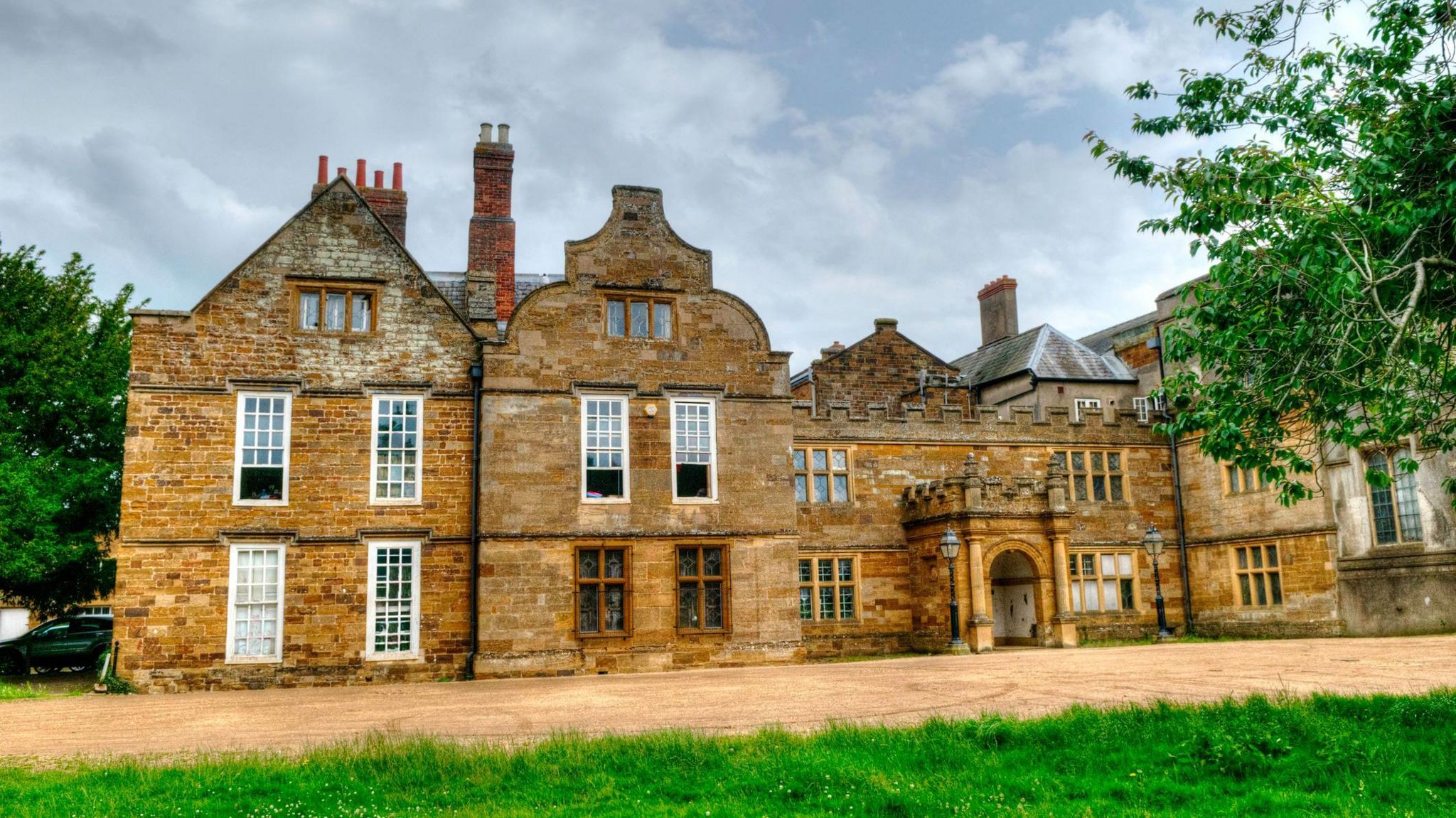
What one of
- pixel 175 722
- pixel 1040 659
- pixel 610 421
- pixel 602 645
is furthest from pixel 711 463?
pixel 175 722

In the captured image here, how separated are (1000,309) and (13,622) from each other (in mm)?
40886

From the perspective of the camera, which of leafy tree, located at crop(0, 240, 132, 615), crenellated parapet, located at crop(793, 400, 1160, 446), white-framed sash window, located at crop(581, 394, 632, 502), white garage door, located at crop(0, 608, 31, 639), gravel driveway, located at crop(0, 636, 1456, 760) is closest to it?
gravel driveway, located at crop(0, 636, 1456, 760)

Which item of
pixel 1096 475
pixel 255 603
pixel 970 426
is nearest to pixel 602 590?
pixel 255 603

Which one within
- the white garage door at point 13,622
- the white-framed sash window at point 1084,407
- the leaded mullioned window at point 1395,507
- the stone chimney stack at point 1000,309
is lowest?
the white garage door at point 13,622

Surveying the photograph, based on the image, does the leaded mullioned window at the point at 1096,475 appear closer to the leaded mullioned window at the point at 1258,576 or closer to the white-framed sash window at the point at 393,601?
the leaded mullioned window at the point at 1258,576

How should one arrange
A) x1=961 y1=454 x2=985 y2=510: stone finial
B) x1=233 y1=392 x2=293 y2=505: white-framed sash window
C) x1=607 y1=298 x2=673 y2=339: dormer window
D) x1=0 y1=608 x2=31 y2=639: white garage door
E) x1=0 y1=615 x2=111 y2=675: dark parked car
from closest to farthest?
1. x1=233 y1=392 x2=293 y2=505: white-framed sash window
2. x1=607 y1=298 x2=673 y2=339: dormer window
3. x1=0 y1=615 x2=111 y2=675: dark parked car
4. x1=961 y1=454 x2=985 y2=510: stone finial
5. x1=0 y1=608 x2=31 y2=639: white garage door

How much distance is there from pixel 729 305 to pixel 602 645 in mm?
8460

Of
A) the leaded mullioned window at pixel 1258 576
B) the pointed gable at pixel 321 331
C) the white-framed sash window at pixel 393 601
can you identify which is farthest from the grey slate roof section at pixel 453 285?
the leaded mullioned window at pixel 1258 576

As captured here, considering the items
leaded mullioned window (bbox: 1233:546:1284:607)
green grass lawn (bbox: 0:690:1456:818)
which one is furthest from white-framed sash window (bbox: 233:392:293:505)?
leaded mullioned window (bbox: 1233:546:1284:607)

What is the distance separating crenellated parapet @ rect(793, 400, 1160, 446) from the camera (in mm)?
31875

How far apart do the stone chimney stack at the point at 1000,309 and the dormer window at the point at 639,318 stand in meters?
20.9

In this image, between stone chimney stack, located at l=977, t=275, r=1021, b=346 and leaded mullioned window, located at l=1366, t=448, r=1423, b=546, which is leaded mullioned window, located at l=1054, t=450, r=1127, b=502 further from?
stone chimney stack, located at l=977, t=275, r=1021, b=346

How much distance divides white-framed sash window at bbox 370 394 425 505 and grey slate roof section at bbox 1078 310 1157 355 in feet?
112

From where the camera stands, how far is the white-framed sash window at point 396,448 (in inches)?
947
